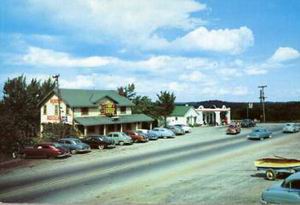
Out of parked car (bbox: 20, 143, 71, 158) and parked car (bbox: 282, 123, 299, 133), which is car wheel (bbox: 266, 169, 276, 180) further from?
parked car (bbox: 20, 143, 71, 158)

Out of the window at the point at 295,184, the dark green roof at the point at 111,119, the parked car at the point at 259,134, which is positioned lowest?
the window at the point at 295,184

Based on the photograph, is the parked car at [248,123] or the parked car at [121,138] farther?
the parked car at [121,138]

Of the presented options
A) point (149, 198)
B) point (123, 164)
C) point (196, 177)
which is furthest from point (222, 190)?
point (123, 164)

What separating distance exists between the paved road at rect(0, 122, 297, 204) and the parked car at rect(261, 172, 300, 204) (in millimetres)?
2058

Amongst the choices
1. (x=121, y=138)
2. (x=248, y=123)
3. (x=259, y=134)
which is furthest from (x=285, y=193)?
(x=121, y=138)

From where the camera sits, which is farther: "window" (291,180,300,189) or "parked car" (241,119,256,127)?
"parked car" (241,119,256,127)

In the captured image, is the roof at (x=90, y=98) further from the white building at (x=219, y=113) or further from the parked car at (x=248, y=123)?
the parked car at (x=248, y=123)

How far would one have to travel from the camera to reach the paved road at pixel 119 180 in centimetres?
1332

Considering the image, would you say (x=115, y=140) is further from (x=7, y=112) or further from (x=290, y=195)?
(x=290, y=195)

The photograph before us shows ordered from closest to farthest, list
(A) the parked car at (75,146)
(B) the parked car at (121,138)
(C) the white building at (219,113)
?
(C) the white building at (219,113) → (A) the parked car at (75,146) → (B) the parked car at (121,138)

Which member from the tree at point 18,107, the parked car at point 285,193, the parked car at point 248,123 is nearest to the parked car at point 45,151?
the tree at point 18,107

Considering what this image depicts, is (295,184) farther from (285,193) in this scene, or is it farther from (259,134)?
(259,134)

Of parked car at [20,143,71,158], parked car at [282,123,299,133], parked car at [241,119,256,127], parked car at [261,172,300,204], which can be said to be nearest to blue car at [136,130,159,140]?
parked car at [20,143,71,158]

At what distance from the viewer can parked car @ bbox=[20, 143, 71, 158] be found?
2578 cm
